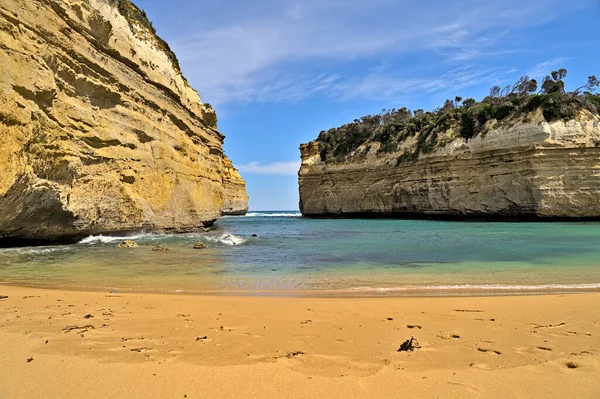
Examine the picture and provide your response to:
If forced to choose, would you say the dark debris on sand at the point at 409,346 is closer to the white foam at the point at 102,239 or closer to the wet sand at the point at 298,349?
the wet sand at the point at 298,349

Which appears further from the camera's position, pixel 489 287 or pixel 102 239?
pixel 102 239

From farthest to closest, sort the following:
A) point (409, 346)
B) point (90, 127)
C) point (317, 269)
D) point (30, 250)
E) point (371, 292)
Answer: point (90, 127) < point (30, 250) < point (317, 269) < point (371, 292) < point (409, 346)

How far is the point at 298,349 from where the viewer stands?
324cm

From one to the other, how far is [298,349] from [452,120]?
35988mm

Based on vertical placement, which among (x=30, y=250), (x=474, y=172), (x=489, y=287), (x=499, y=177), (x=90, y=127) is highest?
(x=90, y=127)

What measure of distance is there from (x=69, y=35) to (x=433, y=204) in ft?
104

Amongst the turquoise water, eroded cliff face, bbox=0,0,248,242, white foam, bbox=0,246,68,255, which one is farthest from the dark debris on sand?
white foam, bbox=0,246,68,255

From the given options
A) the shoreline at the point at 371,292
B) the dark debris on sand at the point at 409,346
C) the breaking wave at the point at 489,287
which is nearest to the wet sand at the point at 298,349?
the dark debris on sand at the point at 409,346

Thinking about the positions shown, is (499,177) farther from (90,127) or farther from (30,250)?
(30,250)

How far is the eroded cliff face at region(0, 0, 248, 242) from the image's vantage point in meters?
10.3

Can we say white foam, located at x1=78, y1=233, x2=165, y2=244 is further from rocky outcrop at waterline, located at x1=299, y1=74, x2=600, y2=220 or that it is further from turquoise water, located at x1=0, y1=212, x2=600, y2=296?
rocky outcrop at waterline, located at x1=299, y1=74, x2=600, y2=220

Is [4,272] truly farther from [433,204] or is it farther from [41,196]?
[433,204]

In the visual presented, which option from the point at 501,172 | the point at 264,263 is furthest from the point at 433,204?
the point at 264,263

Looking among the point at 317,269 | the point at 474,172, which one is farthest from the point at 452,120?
the point at 317,269
